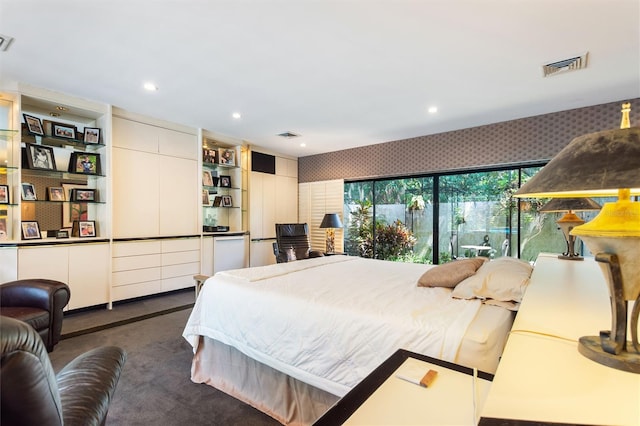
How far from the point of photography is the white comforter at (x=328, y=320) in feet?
4.84

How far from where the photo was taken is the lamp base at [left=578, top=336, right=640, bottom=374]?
27.9 inches

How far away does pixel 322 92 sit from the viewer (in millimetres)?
3432

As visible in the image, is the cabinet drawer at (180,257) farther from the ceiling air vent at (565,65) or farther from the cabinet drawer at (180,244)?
the ceiling air vent at (565,65)

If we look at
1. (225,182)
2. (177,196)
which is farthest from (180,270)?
(225,182)

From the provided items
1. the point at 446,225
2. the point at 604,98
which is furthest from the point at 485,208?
the point at 604,98

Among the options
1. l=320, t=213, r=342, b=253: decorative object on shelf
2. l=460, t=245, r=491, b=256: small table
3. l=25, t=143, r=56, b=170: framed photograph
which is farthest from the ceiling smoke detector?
l=460, t=245, r=491, b=256: small table

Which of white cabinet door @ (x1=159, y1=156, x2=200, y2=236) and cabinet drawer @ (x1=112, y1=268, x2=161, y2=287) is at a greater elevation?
white cabinet door @ (x1=159, y1=156, x2=200, y2=236)

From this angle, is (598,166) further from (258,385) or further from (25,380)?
(258,385)

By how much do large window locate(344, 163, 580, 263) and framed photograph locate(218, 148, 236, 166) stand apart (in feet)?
7.53

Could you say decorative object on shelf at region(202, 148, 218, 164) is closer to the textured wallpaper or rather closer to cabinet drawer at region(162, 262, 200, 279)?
cabinet drawer at region(162, 262, 200, 279)

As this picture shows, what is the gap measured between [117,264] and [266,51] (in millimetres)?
3385

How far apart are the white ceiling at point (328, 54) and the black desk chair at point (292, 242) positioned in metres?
2.08

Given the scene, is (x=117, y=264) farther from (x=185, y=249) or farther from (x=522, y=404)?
(x=522, y=404)

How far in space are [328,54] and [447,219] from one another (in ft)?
11.5
